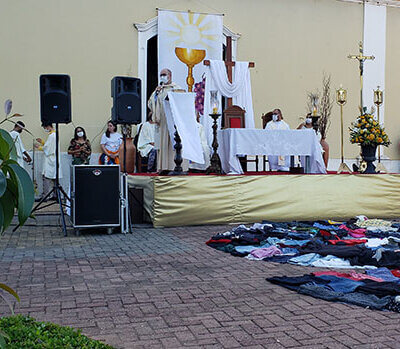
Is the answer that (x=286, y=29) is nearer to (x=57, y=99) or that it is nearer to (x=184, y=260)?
(x=57, y=99)

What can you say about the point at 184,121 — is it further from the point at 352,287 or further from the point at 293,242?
the point at 352,287

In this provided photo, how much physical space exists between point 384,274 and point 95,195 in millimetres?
4253

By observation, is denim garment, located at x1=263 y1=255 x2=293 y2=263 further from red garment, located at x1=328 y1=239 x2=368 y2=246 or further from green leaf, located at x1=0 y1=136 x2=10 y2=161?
green leaf, located at x1=0 y1=136 x2=10 y2=161

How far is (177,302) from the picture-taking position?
4.26 m

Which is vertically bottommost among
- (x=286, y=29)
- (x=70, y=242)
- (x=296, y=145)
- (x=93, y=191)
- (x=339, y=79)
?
(x=70, y=242)

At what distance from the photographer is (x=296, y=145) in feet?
32.0

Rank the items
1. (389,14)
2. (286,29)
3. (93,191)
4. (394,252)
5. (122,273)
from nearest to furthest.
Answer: (122,273) → (394,252) → (93,191) → (286,29) → (389,14)

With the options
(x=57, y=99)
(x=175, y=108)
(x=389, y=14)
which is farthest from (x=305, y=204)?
(x=389, y=14)

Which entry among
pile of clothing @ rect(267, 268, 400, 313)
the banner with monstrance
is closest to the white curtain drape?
the banner with monstrance

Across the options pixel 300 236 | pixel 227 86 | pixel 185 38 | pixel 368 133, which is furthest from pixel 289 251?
pixel 185 38

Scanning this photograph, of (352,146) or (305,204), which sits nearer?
(305,204)

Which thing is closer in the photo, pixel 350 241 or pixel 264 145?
pixel 350 241

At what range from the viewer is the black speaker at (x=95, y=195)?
779 centimetres

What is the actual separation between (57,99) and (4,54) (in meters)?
5.64
